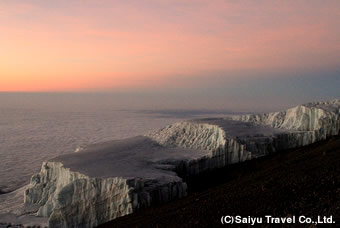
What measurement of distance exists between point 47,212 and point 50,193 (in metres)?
3.82

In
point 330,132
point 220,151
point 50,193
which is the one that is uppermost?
point 330,132

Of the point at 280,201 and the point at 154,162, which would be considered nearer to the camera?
the point at 280,201

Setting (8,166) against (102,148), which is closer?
(102,148)

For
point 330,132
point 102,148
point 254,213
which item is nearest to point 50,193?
point 102,148

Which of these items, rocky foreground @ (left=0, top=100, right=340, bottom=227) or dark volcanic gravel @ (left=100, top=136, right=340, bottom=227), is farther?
rocky foreground @ (left=0, top=100, right=340, bottom=227)

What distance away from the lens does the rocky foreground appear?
1133 inches

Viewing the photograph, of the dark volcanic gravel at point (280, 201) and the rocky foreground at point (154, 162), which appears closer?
the dark volcanic gravel at point (280, 201)

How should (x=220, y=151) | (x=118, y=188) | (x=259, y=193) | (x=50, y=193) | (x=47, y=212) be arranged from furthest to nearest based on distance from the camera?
(x=220, y=151) → (x=50, y=193) → (x=47, y=212) → (x=118, y=188) → (x=259, y=193)

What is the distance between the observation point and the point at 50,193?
1467 inches

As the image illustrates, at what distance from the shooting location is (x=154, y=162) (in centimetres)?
3762

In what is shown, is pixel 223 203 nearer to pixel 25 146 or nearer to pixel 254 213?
pixel 254 213

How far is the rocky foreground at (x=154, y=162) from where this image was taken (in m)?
28.8

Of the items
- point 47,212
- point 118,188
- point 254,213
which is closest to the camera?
point 254,213

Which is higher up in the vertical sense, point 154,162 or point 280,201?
point 280,201
